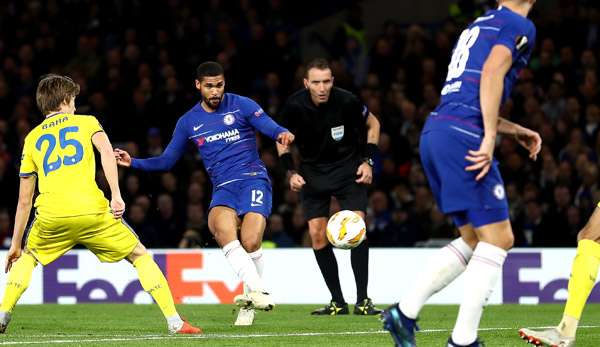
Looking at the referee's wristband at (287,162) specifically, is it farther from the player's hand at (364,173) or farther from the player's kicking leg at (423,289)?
the player's kicking leg at (423,289)

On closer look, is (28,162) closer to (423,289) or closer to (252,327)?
(252,327)

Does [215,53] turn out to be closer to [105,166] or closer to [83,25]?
[83,25]

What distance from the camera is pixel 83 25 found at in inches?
763

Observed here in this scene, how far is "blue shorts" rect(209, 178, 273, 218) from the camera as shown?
9.51 metres

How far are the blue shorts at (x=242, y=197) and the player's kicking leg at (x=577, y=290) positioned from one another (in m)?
2.82

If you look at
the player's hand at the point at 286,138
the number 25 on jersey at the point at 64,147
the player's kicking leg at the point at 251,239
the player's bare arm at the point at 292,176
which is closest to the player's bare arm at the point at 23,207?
the number 25 on jersey at the point at 64,147

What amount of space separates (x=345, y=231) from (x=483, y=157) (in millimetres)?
4100

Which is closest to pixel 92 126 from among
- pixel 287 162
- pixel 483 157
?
pixel 287 162

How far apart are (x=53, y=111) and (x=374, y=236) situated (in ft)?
24.6

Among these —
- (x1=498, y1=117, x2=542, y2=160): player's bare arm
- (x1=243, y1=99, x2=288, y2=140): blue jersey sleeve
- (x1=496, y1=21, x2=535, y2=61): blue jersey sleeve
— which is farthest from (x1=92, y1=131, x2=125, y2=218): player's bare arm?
(x1=496, y1=21, x2=535, y2=61): blue jersey sleeve

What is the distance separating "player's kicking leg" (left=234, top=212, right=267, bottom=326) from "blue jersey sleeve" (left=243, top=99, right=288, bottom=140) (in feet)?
2.34

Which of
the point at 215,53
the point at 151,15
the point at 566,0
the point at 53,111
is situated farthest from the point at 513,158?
the point at 53,111

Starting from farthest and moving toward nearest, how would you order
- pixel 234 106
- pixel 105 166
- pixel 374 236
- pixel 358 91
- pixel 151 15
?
pixel 151 15 → pixel 358 91 → pixel 374 236 → pixel 234 106 → pixel 105 166

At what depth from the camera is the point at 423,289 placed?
6.32 meters
